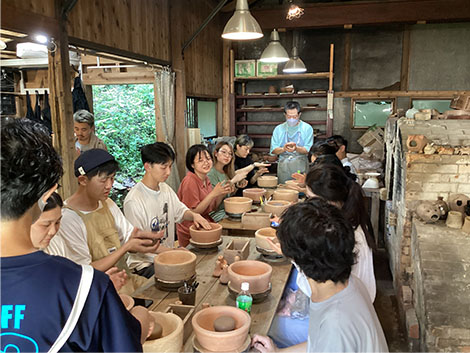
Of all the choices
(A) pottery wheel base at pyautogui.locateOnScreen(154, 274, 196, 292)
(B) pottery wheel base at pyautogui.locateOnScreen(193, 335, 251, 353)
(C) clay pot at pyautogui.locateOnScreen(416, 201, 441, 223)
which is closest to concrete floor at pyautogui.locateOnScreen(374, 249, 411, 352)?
(C) clay pot at pyautogui.locateOnScreen(416, 201, 441, 223)

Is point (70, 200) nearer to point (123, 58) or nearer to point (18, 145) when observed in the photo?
point (18, 145)

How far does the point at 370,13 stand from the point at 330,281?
7.48 meters

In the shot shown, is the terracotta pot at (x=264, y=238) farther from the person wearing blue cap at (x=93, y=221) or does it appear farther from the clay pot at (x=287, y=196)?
the clay pot at (x=287, y=196)

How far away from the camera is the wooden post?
3475 millimetres

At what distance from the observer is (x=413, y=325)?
3.38m

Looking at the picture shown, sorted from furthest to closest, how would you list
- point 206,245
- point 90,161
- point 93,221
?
point 206,245 → point 93,221 → point 90,161

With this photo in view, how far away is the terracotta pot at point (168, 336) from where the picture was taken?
1.47m

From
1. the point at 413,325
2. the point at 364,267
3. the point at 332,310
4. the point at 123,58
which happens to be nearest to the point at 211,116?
the point at 123,58

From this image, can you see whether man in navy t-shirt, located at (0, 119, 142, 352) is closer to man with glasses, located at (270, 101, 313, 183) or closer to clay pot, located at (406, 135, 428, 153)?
clay pot, located at (406, 135, 428, 153)

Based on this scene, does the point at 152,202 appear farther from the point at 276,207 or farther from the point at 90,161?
the point at 276,207

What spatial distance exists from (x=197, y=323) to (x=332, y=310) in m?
0.61

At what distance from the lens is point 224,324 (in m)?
1.58

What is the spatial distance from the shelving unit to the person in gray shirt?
7075mm

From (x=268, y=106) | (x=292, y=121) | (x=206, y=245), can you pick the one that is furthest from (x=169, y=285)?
(x=268, y=106)
